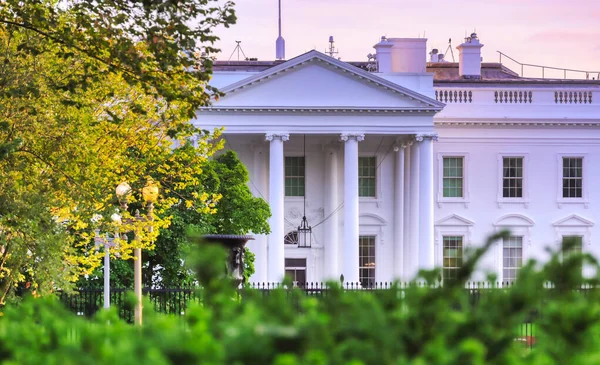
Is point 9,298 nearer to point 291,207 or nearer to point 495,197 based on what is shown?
point 291,207

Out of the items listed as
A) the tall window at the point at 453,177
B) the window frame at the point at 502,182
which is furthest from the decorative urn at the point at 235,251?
the window frame at the point at 502,182

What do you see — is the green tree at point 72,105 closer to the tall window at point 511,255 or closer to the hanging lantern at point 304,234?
the hanging lantern at point 304,234

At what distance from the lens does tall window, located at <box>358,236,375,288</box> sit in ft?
189

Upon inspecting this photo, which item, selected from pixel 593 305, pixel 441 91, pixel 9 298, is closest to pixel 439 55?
pixel 441 91

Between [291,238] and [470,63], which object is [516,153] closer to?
[470,63]

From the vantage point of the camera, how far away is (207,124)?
177ft

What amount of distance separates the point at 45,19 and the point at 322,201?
134ft

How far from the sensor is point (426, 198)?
53.6 m

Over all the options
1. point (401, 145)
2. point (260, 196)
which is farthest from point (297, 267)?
point (401, 145)

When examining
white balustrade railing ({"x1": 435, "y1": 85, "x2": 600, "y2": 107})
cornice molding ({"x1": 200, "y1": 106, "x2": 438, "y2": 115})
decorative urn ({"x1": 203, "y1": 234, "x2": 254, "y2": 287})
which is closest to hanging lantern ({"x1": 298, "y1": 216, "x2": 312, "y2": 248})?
cornice molding ({"x1": 200, "y1": 106, "x2": 438, "y2": 115})

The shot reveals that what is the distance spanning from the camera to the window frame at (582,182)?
190 ft

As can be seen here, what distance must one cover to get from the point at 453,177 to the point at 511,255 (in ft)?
16.8

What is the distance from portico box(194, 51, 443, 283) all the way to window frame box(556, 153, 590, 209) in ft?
26.3

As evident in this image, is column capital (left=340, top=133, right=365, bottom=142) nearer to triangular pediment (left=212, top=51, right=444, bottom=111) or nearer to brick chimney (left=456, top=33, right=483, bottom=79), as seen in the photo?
triangular pediment (left=212, top=51, right=444, bottom=111)
